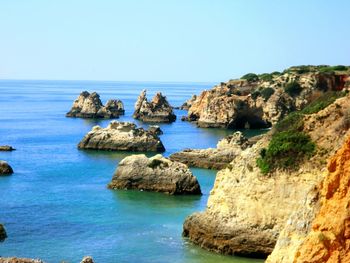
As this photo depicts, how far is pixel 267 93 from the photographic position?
12569 cm

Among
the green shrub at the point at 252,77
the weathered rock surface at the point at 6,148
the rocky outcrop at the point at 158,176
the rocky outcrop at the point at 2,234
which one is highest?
the green shrub at the point at 252,77

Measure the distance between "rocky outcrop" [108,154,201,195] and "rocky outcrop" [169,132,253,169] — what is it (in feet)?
50.8

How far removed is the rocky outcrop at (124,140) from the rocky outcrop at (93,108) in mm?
56092

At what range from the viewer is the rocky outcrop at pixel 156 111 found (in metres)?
135

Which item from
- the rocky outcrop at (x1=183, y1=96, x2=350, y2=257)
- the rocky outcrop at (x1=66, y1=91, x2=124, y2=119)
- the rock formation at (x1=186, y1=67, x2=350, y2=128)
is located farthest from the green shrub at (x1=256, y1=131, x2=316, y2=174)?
the rocky outcrop at (x1=66, y1=91, x2=124, y2=119)

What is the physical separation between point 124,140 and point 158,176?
30.4 metres

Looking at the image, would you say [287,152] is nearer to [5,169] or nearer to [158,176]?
[158,176]

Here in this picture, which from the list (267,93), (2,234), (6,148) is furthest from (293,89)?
(2,234)

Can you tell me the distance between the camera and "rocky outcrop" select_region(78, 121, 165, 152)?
8344cm

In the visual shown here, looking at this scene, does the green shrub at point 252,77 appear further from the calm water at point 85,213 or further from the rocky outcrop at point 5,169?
the rocky outcrop at point 5,169

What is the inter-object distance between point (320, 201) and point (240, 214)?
12.8m

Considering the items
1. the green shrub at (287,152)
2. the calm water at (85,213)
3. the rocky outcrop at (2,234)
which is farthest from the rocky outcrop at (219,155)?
the green shrub at (287,152)

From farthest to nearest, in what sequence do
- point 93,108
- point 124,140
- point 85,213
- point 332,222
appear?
1. point 93,108
2. point 124,140
3. point 85,213
4. point 332,222

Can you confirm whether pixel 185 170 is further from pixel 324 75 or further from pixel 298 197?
pixel 324 75
